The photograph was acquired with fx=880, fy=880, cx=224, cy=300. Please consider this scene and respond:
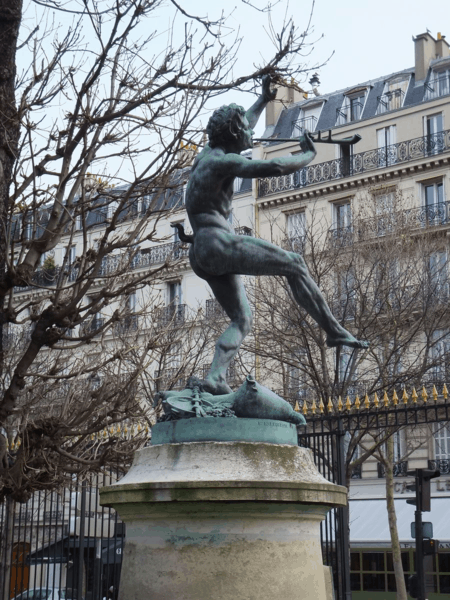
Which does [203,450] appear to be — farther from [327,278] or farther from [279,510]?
[327,278]

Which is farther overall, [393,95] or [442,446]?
[393,95]

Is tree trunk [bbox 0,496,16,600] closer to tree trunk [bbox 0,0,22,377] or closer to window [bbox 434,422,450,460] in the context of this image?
tree trunk [bbox 0,0,22,377]

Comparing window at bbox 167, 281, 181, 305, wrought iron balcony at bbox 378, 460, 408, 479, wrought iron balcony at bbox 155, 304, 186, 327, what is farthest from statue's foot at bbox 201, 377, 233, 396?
window at bbox 167, 281, 181, 305

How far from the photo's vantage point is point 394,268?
728 inches

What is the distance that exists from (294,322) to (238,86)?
739 centimetres

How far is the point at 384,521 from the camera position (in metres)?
23.9

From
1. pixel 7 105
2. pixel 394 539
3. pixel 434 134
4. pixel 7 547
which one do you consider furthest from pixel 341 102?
pixel 7 547

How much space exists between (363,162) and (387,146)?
100cm

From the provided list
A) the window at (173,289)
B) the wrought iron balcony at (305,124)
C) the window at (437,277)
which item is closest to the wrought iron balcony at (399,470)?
the window at (437,277)

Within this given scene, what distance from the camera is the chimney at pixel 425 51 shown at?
3100cm

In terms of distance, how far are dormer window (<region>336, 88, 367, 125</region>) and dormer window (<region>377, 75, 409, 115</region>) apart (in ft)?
2.81

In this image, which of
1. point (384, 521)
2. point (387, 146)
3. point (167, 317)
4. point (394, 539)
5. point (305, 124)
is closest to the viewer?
point (394, 539)

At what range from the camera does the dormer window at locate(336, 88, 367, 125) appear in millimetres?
32219

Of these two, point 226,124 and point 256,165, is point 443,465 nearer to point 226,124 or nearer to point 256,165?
point 226,124
